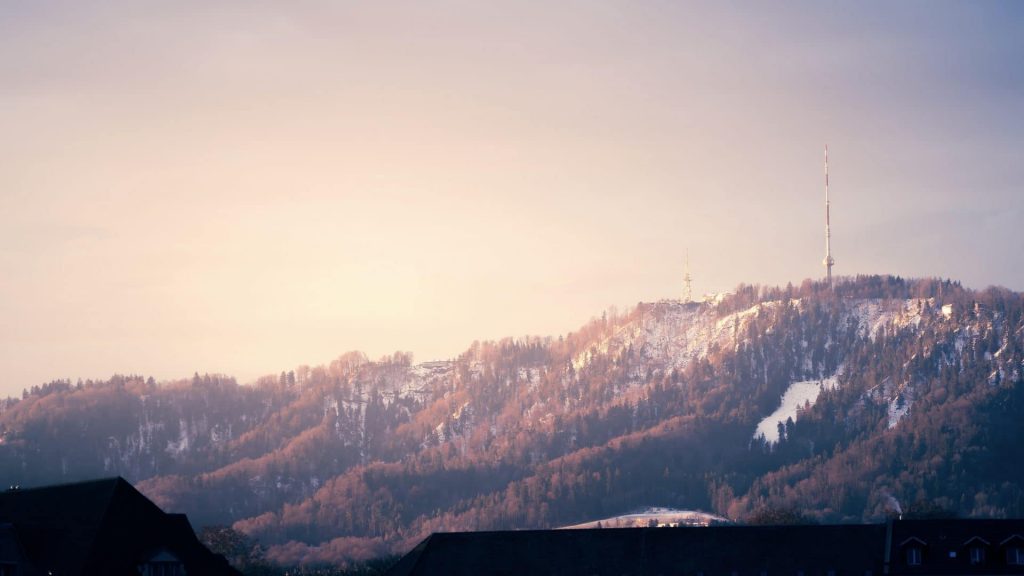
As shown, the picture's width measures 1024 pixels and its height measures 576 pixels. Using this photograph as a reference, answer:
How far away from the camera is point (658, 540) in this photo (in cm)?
18275

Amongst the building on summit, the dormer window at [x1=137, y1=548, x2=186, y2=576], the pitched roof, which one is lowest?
the pitched roof

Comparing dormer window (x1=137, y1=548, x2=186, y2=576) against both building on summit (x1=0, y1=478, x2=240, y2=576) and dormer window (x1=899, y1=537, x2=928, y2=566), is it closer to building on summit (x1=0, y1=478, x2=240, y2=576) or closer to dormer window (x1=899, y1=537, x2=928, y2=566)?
building on summit (x1=0, y1=478, x2=240, y2=576)

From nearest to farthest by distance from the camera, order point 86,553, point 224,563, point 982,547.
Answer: point 86,553, point 224,563, point 982,547

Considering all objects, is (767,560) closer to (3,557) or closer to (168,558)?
(168,558)

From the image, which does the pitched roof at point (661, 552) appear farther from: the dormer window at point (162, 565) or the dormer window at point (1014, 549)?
the dormer window at point (162, 565)

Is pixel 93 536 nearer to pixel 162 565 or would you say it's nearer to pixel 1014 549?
pixel 162 565

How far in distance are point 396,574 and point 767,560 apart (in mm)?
35121

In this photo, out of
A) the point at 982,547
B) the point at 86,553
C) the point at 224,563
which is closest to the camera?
the point at 86,553

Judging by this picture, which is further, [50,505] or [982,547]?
[982,547]

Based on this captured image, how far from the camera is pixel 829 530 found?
600 ft

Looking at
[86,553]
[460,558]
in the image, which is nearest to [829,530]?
[460,558]

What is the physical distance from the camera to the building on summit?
143 meters

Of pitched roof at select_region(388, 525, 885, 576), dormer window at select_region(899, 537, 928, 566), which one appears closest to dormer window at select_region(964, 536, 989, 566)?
dormer window at select_region(899, 537, 928, 566)

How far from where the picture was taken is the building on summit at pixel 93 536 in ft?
469
